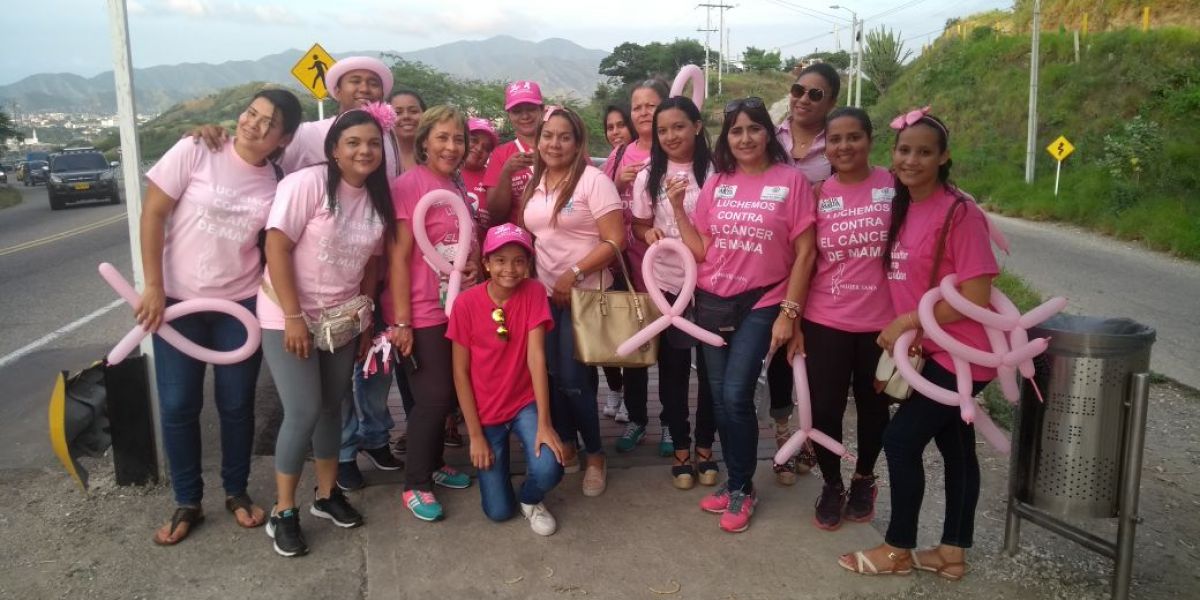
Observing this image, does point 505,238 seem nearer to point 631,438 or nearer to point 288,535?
point 288,535

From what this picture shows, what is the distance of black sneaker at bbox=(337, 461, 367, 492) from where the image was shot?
4.23 m

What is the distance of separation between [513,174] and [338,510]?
6.05ft

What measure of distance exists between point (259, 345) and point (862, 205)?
259 centimetres

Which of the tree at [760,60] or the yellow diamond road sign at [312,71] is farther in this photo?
the tree at [760,60]

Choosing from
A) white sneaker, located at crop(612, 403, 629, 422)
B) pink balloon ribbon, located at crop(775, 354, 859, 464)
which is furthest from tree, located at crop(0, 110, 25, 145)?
pink balloon ribbon, located at crop(775, 354, 859, 464)

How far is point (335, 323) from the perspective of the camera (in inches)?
138

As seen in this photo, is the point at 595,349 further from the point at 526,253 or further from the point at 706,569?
the point at 706,569

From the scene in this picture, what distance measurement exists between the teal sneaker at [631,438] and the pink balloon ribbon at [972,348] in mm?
1978

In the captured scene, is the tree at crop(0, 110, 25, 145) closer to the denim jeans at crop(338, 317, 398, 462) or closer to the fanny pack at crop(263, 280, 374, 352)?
the denim jeans at crop(338, 317, 398, 462)

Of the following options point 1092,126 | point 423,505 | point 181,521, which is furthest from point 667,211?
point 1092,126

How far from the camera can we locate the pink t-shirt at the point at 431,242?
3801mm

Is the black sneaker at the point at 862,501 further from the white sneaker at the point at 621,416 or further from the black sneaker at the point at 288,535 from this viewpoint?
the black sneaker at the point at 288,535

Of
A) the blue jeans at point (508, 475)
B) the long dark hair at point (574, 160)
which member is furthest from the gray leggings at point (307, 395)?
the long dark hair at point (574, 160)

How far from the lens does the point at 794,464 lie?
4496 mm
